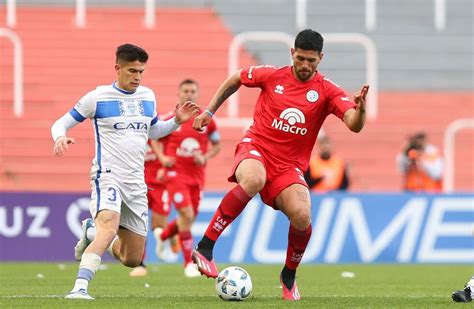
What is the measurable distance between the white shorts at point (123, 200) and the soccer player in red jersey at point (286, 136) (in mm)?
742

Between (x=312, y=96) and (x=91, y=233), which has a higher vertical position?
(x=312, y=96)

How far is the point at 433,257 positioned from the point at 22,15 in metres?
10.4

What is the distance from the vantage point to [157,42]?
82.3 ft

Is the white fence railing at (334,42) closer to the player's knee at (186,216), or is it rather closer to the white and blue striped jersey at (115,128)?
the player's knee at (186,216)

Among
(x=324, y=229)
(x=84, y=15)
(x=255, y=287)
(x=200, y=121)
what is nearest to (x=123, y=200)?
(x=200, y=121)

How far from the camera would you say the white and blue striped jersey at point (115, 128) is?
10734 millimetres

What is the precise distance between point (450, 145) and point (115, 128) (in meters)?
13.8

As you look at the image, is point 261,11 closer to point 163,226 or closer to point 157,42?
point 157,42

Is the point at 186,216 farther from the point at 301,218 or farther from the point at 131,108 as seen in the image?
the point at 301,218

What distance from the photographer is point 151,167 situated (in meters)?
16.9

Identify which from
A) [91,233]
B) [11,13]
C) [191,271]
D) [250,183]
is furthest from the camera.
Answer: [11,13]

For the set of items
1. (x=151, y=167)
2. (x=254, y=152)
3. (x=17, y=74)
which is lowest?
(x=151, y=167)

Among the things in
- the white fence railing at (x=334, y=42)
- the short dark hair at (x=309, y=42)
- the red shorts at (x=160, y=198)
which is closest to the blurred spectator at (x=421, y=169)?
the white fence railing at (x=334, y=42)

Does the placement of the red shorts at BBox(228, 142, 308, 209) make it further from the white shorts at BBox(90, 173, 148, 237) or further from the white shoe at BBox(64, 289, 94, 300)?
the white shoe at BBox(64, 289, 94, 300)
